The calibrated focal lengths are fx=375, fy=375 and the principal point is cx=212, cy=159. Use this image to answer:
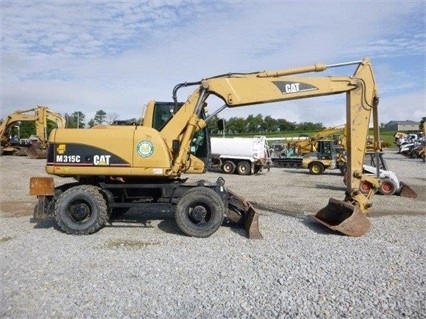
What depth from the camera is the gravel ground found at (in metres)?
4.40

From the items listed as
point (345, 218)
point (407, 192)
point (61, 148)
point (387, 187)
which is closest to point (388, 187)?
point (387, 187)

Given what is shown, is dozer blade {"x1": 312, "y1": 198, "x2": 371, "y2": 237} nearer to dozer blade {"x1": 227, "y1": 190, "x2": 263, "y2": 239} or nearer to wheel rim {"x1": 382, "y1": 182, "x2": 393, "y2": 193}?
dozer blade {"x1": 227, "y1": 190, "x2": 263, "y2": 239}

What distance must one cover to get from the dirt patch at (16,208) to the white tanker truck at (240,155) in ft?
43.0

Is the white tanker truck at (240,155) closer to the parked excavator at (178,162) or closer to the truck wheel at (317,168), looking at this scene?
the truck wheel at (317,168)

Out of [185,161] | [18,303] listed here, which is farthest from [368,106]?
[18,303]

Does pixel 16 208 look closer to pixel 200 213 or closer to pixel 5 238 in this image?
pixel 5 238

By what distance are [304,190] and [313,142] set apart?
12608 millimetres

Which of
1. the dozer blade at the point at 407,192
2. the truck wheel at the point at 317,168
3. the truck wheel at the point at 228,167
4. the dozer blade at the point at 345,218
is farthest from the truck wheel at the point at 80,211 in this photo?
the truck wheel at the point at 317,168

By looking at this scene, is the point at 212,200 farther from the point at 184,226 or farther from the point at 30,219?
the point at 30,219

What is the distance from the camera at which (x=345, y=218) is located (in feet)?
26.3

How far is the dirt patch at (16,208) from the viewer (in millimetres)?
9719

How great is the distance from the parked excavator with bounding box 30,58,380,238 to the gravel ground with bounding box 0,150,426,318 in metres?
0.40

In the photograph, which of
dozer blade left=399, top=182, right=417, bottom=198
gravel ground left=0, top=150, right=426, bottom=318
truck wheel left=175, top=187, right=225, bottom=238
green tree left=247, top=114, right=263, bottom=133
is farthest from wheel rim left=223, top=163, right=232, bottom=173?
green tree left=247, top=114, right=263, bottom=133

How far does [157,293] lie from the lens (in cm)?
479
